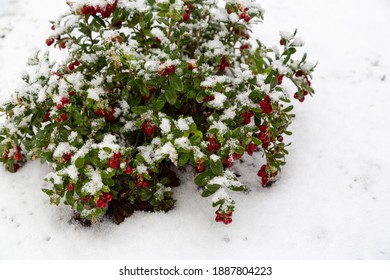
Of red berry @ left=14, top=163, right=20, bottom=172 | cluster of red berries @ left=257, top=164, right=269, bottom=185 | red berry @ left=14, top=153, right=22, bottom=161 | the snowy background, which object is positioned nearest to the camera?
the snowy background

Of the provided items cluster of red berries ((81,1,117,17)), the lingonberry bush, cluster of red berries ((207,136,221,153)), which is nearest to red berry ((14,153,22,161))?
the lingonberry bush

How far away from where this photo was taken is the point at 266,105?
8.00 feet

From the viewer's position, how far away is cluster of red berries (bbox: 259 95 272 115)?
95.9 inches

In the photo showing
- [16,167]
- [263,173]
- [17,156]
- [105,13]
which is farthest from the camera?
[16,167]

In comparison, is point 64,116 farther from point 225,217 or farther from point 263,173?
point 263,173

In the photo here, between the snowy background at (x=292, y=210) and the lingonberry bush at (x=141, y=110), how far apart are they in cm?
20

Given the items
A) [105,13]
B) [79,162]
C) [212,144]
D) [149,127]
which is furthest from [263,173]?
[105,13]

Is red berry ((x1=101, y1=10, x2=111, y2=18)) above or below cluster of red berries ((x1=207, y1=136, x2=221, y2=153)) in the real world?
above

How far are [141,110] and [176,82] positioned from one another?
260mm

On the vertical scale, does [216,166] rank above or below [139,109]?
below

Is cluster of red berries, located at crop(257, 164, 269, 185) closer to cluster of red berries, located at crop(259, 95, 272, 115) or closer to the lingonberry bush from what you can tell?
the lingonberry bush

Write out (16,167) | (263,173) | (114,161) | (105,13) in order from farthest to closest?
1. (16,167)
2. (263,173)
3. (105,13)
4. (114,161)

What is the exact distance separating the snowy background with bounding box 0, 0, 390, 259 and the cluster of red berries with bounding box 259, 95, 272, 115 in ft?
2.33

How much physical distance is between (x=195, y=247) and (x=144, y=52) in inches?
51.5
